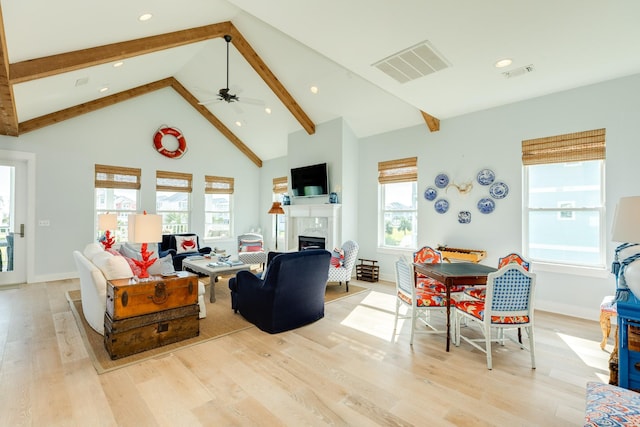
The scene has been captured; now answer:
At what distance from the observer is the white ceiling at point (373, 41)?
2.61m

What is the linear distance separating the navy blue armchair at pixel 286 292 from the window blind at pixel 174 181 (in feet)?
14.8

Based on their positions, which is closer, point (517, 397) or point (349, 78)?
point (517, 397)

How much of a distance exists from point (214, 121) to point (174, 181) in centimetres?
196

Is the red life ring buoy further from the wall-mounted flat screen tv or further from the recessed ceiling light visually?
the recessed ceiling light

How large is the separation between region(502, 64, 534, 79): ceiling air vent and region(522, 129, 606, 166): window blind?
3.85 feet

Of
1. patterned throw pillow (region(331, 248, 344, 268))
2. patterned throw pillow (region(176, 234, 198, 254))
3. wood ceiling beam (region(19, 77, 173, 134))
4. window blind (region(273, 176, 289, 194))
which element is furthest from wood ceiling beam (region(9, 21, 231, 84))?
patterned throw pillow (region(331, 248, 344, 268))

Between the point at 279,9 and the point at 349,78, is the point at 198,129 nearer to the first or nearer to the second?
the point at 349,78

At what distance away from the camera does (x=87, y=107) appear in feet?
19.4

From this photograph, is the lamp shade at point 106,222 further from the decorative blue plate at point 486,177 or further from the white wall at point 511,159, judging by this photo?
the decorative blue plate at point 486,177

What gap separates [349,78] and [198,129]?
445 centimetres

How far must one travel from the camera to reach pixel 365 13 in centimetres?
267

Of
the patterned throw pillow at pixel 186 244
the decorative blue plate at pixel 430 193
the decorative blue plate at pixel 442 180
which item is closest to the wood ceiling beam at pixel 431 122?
the decorative blue plate at pixel 442 180

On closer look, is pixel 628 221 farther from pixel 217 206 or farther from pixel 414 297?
pixel 217 206

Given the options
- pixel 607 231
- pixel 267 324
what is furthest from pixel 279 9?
pixel 607 231
